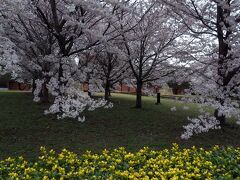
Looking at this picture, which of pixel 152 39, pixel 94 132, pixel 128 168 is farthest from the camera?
pixel 152 39

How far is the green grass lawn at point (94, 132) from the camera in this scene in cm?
995

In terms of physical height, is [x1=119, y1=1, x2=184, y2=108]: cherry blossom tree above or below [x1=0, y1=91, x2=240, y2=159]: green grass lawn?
above

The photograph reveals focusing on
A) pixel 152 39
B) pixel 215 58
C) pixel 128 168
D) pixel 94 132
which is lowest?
pixel 128 168

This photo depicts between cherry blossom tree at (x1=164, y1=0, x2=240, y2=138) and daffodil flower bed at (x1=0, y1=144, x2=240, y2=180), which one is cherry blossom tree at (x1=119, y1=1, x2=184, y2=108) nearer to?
cherry blossom tree at (x1=164, y1=0, x2=240, y2=138)

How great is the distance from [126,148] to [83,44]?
5.16 metres

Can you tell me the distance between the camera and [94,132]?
11.7 m

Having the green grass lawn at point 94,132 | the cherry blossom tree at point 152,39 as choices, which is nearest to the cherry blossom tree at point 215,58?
the green grass lawn at point 94,132

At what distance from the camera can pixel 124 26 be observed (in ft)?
52.4

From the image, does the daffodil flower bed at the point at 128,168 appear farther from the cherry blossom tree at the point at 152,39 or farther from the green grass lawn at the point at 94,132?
the cherry blossom tree at the point at 152,39

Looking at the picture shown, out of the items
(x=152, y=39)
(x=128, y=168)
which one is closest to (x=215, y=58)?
(x=152, y=39)

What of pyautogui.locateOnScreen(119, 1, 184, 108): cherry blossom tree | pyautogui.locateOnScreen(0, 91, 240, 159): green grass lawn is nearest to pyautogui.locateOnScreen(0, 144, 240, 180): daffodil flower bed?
pyautogui.locateOnScreen(0, 91, 240, 159): green grass lawn

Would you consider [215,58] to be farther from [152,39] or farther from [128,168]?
[128,168]

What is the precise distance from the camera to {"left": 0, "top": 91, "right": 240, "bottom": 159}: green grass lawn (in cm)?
995

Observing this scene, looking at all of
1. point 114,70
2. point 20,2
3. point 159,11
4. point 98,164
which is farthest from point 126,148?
point 114,70
